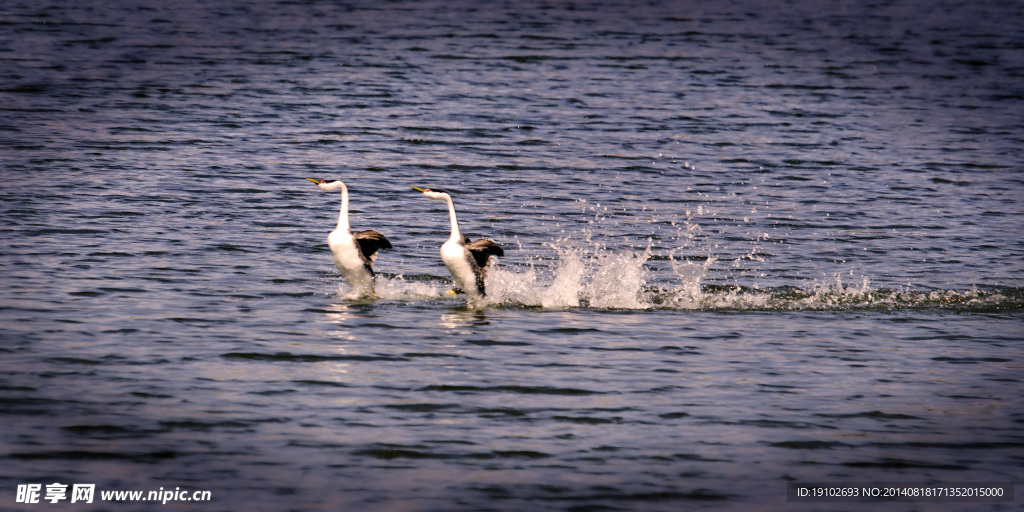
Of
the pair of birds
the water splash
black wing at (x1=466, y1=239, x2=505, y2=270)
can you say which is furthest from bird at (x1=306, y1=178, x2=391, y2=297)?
the water splash

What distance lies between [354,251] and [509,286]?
2.08 meters

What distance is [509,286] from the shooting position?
15.8 m

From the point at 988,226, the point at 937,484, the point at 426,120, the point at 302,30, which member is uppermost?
the point at 302,30

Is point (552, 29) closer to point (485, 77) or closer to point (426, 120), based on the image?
point (485, 77)

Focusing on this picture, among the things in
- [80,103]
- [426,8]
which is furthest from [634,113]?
[426,8]

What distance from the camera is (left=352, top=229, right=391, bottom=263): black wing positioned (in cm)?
1514

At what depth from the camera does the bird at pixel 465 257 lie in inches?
587

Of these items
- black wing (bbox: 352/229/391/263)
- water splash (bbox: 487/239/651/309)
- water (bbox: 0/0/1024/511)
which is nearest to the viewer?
water (bbox: 0/0/1024/511)

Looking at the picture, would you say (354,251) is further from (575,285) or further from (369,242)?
(575,285)

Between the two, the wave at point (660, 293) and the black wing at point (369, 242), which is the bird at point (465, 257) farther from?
the black wing at point (369, 242)

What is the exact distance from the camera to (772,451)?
34.4 feet

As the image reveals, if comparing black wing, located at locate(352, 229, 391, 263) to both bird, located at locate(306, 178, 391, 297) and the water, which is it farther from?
the water

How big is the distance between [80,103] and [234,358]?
20.2 meters

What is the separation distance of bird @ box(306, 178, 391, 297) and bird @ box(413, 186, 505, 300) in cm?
83
